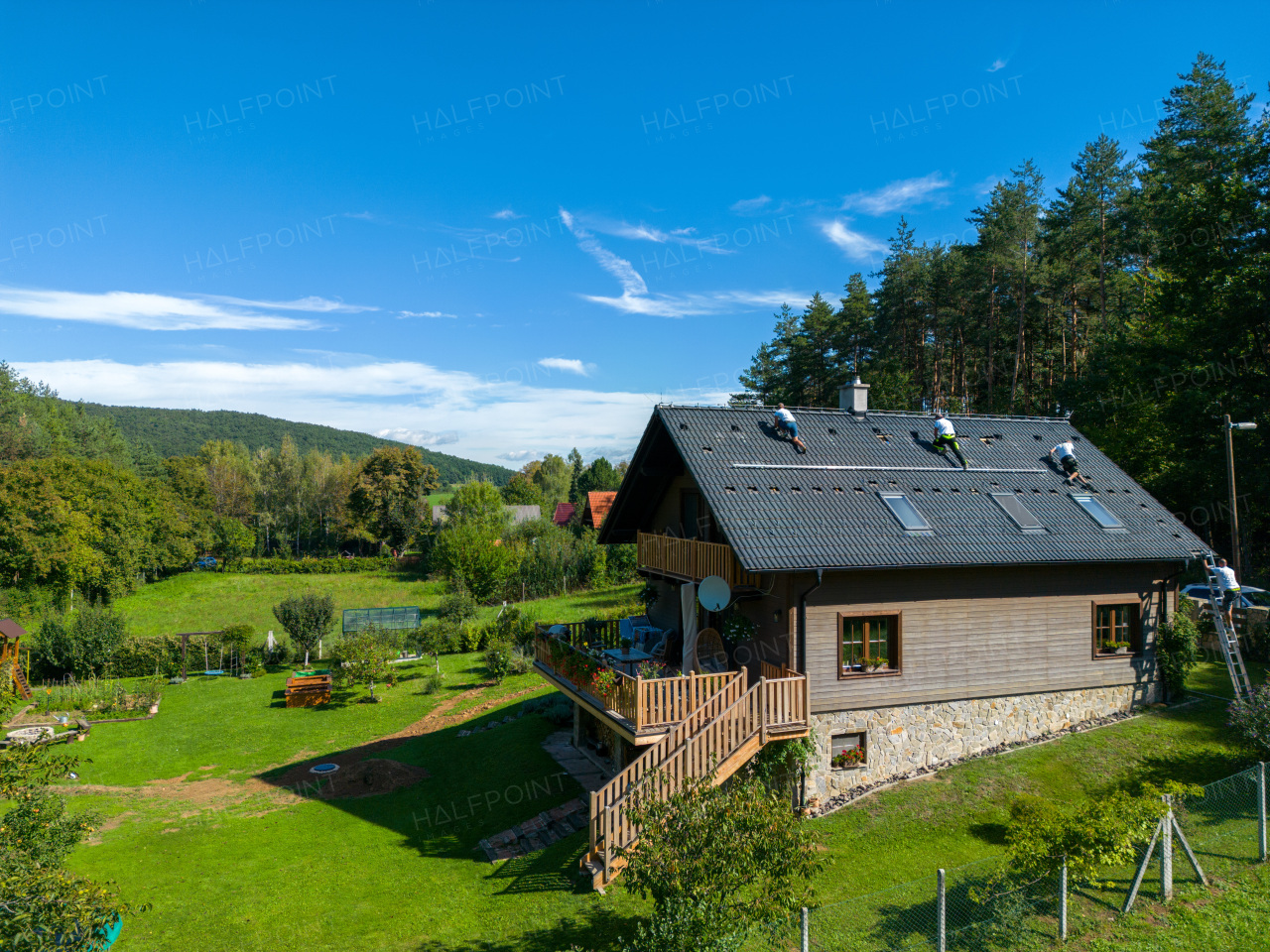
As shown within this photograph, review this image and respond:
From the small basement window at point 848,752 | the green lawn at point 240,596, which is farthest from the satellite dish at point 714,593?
the green lawn at point 240,596

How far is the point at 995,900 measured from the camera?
916 cm

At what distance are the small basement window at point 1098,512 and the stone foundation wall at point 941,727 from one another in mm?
3286

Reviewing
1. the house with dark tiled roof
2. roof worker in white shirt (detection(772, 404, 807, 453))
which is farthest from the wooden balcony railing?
roof worker in white shirt (detection(772, 404, 807, 453))

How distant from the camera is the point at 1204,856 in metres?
10.0

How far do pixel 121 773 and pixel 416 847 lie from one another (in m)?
10.4

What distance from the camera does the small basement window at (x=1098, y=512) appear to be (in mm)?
15125

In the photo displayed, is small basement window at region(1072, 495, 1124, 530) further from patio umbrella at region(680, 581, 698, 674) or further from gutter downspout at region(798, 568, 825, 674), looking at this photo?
patio umbrella at region(680, 581, 698, 674)

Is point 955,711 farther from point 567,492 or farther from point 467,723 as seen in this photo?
point 567,492

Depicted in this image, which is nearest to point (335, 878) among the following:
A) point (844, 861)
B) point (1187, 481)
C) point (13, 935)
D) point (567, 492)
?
point (13, 935)

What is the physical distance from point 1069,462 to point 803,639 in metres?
8.72

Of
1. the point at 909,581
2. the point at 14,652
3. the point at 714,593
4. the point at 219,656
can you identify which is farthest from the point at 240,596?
the point at 909,581

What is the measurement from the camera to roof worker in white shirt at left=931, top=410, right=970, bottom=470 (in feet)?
52.7

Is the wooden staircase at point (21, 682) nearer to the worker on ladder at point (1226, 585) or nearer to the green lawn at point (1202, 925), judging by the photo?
the green lawn at point (1202, 925)

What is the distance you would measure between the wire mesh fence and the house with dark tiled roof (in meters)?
2.86
